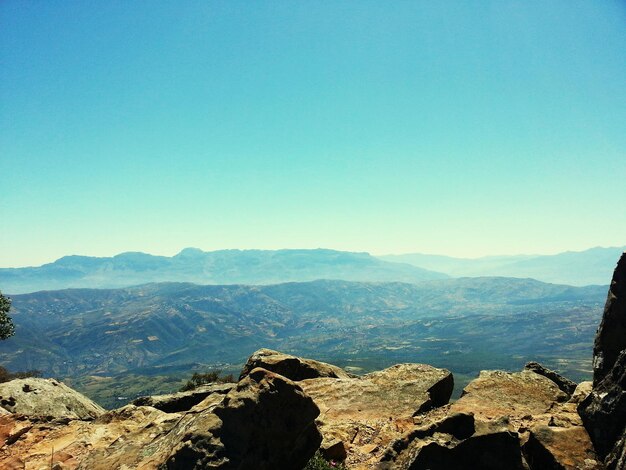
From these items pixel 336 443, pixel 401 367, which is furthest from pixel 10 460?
pixel 401 367

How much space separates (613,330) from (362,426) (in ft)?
46.8

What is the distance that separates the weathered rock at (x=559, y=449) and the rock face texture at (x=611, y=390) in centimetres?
43

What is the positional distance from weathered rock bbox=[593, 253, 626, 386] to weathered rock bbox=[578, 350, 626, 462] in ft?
9.56

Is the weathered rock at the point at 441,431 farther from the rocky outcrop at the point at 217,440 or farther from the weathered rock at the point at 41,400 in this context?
the weathered rock at the point at 41,400

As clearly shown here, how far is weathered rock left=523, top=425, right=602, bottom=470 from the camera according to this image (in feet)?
46.1

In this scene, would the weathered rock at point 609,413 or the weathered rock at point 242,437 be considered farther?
the weathered rock at point 609,413

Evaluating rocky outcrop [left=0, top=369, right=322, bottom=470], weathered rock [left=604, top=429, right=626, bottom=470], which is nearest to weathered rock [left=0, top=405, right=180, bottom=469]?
rocky outcrop [left=0, top=369, right=322, bottom=470]

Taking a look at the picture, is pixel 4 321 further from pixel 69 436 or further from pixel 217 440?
pixel 217 440

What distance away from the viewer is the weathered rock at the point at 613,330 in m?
18.5

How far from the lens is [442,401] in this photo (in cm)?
2575

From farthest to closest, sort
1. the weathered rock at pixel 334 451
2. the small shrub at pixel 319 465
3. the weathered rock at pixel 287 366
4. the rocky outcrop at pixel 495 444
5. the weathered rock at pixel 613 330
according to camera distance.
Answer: the weathered rock at pixel 287 366, the weathered rock at pixel 613 330, the weathered rock at pixel 334 451, the small shrub at pixel 319 465, the rocky outcrop at pixel 495 444

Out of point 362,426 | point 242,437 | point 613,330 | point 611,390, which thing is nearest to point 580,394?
point 613,330

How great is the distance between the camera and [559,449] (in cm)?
1469

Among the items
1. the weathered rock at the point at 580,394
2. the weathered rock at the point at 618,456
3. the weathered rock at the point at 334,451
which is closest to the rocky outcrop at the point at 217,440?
the weathered rock at the point at 334,451
